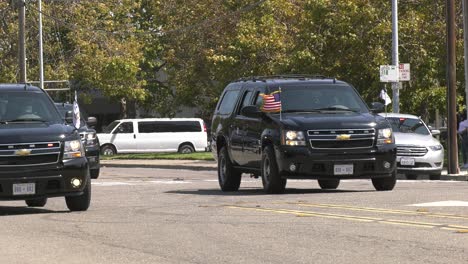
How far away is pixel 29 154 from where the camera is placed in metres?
16.7

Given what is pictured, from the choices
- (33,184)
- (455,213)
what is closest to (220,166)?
(33,184)

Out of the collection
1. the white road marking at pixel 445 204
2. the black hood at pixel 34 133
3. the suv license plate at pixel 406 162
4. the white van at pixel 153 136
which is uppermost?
the black hood at pixel 34 133

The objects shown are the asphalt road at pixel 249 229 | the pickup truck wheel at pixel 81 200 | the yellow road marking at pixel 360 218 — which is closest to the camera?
the asphalt road at pixel 249 229

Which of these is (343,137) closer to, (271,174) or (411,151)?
(271,174)

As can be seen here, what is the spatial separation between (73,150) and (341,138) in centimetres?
488

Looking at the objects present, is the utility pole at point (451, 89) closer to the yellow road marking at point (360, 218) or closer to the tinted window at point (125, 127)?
the yellow road marking at point (360, 218)

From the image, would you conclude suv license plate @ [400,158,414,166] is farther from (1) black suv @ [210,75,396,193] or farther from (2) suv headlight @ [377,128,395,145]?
(2) suv headlight @ [377,128,395,145]

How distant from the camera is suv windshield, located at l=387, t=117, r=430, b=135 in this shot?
29688mm

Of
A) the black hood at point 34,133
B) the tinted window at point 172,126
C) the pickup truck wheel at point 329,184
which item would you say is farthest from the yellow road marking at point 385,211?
the tinted window at point 172,126

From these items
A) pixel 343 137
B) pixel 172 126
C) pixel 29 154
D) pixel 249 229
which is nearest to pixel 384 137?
pixel 343 137

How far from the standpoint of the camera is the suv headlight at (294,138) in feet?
65.3

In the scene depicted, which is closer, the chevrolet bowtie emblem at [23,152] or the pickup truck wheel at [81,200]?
the chevrolet bowtie emblem at [23,152]

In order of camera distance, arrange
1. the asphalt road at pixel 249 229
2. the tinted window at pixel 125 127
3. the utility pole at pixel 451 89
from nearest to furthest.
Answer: the asphalt road at pixel 249 229
the utility pole at pixel 451 89
the tinted window at pixel 125 127

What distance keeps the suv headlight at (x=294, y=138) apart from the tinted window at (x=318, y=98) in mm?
1071
